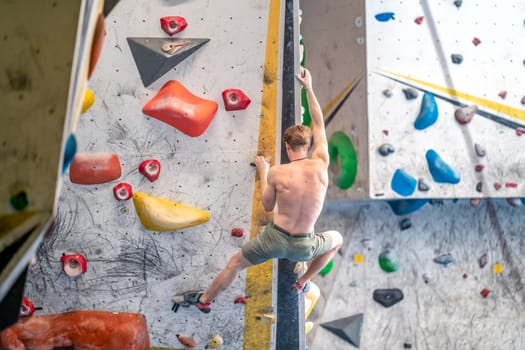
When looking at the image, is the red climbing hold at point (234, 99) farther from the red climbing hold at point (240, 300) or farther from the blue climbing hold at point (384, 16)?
the blue climbing hold at point (384, 16)

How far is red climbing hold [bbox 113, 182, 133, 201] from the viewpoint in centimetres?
280

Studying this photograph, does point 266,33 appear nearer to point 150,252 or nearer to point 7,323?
point 150,252

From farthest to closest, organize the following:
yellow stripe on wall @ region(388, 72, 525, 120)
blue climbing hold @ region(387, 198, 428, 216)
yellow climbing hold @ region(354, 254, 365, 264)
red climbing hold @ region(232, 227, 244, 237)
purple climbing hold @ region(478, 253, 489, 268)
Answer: purple climbing hold @ region(478, 253, 489, 268) < yellow climbing hold @ region(354, 254, 365, 264) < blue climbing hold @ region(387, 198, 428, 216) < yellow stripe on wall @ region(388, 72, 525, 120) < red climbing hold @ region(232, 227, 244, 237)

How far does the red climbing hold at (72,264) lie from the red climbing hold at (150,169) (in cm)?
51

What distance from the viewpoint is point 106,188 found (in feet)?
9.22

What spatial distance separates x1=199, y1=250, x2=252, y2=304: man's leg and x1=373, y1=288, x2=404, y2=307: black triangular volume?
1.51m

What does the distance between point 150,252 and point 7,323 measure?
1656 millimetres

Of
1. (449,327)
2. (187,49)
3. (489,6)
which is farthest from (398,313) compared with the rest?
(187,49)

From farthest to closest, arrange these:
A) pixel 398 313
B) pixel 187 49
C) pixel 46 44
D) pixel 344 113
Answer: pixel 398 313 → pixel 344 113 → pixel 187 49 → pixel 46 44

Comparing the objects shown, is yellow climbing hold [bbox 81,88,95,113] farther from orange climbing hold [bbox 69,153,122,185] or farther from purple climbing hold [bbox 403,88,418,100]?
purple climbing hold [bbox 403,88,418,100]

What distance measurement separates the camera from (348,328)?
395 cm

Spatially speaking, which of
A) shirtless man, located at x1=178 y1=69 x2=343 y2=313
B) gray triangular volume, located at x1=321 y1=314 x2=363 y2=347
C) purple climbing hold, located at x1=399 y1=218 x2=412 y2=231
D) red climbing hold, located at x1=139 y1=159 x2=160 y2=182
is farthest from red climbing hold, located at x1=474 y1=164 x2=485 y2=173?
red climbing hold, located at x1=139 y1=159 x2=160 y2=182

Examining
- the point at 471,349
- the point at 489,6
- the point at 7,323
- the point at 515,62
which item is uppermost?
the point at 489,6

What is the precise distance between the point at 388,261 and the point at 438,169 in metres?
0.74
